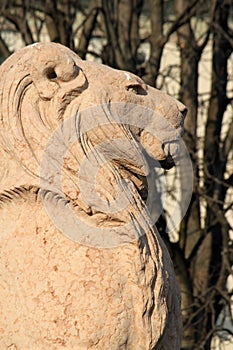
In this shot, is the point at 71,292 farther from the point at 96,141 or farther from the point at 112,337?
the point at 96,141

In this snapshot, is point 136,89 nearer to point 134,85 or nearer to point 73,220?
point 134,85

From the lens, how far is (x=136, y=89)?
15.5ft

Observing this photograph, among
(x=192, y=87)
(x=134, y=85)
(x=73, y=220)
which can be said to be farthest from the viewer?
→ (x=192, y=87)

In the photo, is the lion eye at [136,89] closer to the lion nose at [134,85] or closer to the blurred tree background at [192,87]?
the lion nose at [134,85]

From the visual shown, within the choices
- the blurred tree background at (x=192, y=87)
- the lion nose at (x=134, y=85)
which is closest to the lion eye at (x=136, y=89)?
the lion nose at (x=134, y=85)

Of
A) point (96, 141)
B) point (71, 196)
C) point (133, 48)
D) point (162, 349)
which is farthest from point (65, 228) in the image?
point (133, 48)

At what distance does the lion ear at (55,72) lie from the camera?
449 centimetres

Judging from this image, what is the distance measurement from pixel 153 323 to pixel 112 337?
198 mm

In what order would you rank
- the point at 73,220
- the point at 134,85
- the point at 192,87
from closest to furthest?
the point at 73,220, the point at 134,85, the point at 192,87

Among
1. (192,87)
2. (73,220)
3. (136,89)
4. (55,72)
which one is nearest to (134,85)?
(136,89)

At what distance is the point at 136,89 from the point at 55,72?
15.8 inches

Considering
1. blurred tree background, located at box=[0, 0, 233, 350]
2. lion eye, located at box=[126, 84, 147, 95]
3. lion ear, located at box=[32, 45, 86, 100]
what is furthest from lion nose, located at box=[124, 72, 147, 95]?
blurred tree background, located at box=[0, 0, 233, 350]

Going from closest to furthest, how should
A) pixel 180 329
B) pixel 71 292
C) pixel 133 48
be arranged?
1. pixel 71 292
2. pixel 180 329
3. pixel 133 48

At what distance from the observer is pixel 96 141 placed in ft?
14.9
